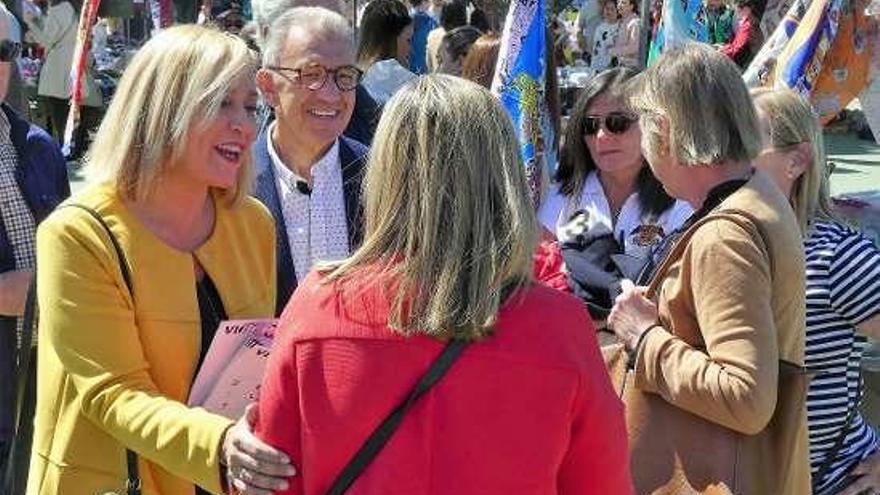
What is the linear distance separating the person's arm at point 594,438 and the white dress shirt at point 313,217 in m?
1.40

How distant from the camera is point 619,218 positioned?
402cm

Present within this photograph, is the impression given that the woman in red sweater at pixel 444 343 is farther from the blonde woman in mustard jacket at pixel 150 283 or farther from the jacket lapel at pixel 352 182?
the jacket lapel at pixel 352 182

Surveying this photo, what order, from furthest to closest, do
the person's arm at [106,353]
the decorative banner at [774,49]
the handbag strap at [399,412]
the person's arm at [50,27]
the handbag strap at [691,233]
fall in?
the person's arm at [50,27], the decorative banner at [774,49], the handbag strap at [691,233], the person's arm at [106,353], the handbag strap at [399,412]

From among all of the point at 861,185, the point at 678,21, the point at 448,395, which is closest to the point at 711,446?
the point at 448,395

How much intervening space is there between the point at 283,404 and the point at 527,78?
2746 millimetres

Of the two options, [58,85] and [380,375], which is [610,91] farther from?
[58,85]

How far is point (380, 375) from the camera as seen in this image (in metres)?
1.77

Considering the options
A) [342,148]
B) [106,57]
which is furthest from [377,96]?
[106,57]

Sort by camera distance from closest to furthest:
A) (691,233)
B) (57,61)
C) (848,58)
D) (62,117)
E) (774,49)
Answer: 1. (691,233)
2. (848,58)
3. (774,49)
4. (57,61)
5. (62,117)

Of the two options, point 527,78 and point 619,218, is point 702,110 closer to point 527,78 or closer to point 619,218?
point 619,218

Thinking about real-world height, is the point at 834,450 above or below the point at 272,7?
below

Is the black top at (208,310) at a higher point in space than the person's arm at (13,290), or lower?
higher

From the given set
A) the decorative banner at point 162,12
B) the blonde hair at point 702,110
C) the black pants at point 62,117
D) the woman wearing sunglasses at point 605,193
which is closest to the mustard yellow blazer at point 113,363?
the blonde hair at point 702,110

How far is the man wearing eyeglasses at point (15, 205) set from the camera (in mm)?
3205
